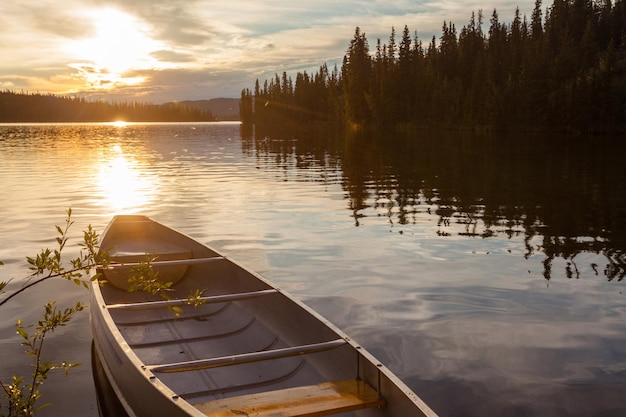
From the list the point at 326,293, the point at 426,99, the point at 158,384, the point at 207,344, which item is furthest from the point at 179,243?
the point at 426,99

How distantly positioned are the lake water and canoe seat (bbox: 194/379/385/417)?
6.48ft

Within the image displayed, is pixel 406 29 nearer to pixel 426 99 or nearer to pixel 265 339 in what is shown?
pixel 426 99

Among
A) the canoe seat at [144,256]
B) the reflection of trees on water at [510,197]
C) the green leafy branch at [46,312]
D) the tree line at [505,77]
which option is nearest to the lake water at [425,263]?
the reflection of trees on water at [510,197]

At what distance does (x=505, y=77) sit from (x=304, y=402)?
127 meters

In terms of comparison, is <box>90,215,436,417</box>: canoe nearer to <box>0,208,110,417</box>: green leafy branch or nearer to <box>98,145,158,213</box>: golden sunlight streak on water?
<box>0,208,110,417</box>: green leafy branch

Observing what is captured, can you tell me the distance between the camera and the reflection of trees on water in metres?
17.7

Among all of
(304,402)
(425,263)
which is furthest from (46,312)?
(425,263)

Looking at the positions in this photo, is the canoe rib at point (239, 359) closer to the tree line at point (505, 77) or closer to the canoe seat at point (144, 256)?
the canoe seat at point (144, 256)

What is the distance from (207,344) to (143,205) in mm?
17506

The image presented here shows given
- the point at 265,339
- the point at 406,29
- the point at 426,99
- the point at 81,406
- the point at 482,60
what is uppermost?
the point at 406,29

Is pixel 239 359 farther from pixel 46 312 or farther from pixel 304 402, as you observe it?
pixel 46 312

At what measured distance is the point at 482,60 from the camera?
431ft

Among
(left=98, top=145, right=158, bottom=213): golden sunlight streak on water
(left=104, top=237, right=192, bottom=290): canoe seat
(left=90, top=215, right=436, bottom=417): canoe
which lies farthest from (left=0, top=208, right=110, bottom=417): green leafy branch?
(left=98, top=145, right=158, bottom=213): golden sunlight streak on water

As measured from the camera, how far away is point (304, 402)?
6180mm
